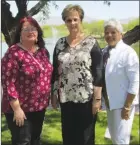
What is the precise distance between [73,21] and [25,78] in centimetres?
48

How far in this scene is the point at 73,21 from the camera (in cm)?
229

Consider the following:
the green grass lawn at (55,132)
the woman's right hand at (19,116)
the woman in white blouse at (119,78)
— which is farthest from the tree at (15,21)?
the woman's right hand at (19,116)

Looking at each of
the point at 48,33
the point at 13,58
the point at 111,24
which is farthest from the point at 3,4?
the point at 13,58

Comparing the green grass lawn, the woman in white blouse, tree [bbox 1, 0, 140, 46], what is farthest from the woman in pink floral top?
the green grass lawn

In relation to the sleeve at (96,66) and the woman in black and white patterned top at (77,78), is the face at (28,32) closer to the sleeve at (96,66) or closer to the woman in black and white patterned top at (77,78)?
the woman in black and white patterned top at (77,78)

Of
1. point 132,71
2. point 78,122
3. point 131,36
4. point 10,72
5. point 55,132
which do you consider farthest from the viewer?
point 55,132

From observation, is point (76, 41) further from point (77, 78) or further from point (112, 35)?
point (112, 35)

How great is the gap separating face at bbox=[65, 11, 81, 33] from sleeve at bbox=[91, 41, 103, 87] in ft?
0.55

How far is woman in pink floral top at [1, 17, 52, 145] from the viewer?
2176 mm

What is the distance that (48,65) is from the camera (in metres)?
2.33

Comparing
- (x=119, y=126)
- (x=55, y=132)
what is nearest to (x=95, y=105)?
(x=119, y=126)

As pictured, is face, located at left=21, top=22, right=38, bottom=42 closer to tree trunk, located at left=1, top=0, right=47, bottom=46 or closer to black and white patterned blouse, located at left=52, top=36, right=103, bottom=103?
black and white patterned blouse, located at left=52, top=36, right=103, bottom=103

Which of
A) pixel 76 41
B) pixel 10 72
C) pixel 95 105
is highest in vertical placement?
pixel 76 41

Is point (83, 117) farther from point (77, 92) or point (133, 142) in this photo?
point (133, 142)
